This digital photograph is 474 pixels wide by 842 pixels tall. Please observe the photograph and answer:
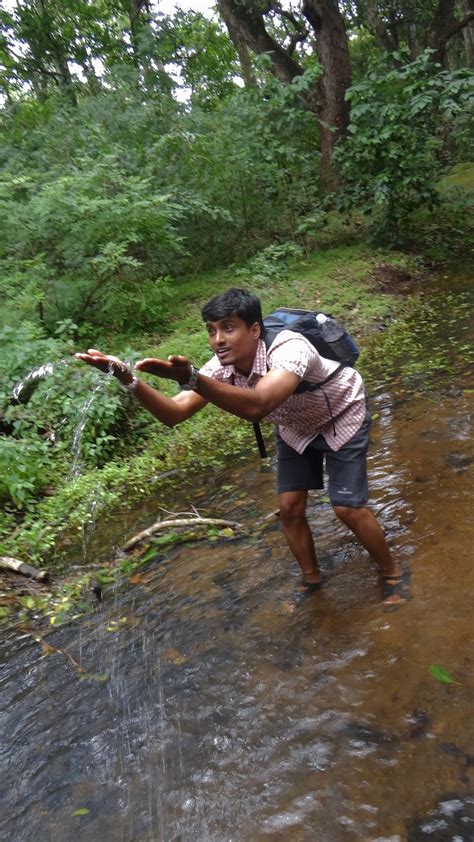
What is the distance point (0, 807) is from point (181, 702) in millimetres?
897

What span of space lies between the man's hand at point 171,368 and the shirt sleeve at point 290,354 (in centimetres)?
47

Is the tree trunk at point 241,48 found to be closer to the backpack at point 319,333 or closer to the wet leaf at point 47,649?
the backpack at point 319,333

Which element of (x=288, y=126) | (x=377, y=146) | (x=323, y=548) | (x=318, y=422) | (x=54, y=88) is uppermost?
(x=54, y=88)

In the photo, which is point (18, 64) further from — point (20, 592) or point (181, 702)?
point (181, 702)

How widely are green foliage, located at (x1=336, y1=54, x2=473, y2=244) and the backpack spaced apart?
979cm

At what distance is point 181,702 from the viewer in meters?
3.10

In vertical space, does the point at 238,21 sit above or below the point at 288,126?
above

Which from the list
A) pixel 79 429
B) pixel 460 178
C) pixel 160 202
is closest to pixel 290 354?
pixel 79 429

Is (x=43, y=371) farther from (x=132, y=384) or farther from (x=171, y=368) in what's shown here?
(x=171, y=368)

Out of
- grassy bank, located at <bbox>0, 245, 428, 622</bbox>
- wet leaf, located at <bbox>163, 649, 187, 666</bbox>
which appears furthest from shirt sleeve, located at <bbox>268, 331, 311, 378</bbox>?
grassy bank, located at <bbox>0, 245, 428, 622</bbox>

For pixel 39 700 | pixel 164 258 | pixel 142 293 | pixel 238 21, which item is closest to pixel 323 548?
pixel 39 700

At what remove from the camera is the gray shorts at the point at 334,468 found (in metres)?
3.23

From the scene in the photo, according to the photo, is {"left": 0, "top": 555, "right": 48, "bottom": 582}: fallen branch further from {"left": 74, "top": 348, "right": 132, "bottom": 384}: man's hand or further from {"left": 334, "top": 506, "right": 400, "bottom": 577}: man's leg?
{"left": 74, "top": 348, "right": 132, "bottom": 384}: man's hand

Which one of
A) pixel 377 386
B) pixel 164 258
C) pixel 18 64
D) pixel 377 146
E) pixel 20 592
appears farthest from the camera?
pixel 18 64
